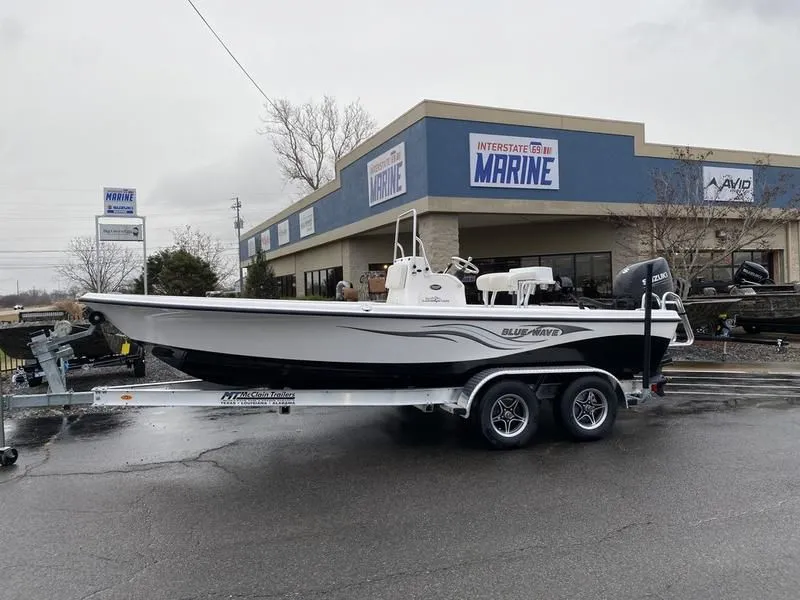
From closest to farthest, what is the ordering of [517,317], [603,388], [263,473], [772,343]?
1. [263,473]
2. [517,317]
3. [603,388]
4. [772,343]

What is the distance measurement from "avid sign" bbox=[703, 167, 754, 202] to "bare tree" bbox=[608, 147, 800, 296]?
31mm

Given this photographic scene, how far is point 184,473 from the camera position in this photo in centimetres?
556

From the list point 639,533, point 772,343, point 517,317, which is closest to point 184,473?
point 517,317

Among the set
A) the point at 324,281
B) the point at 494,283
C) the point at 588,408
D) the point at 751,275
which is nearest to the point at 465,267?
the point at 494,283

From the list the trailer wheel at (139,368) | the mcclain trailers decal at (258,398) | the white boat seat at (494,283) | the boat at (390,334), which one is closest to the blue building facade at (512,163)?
the trailer wheel at (139,368)

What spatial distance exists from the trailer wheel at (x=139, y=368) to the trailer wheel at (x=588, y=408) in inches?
298

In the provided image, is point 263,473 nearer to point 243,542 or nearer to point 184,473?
point 184,473

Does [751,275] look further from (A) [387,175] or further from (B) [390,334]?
(B) [390,334]

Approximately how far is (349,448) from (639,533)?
308cm

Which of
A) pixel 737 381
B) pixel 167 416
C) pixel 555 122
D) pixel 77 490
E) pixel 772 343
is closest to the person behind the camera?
pixel 77 490

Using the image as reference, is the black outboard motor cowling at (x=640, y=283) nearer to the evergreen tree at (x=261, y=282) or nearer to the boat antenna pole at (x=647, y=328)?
the boat antenna pole at (x=647, y=328)

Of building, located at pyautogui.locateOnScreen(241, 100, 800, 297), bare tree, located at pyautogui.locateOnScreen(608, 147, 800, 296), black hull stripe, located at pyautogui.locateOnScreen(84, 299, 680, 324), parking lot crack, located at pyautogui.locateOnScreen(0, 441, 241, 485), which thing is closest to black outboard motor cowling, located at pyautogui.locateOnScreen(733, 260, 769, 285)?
bare tree, located at pyautogui.locateOnScreen(608, 147, 800, 296)

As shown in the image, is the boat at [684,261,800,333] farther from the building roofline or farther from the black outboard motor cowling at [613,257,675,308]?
the black outboard motor cowling at [613,257,675,308]

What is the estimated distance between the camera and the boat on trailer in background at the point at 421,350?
5375mm
